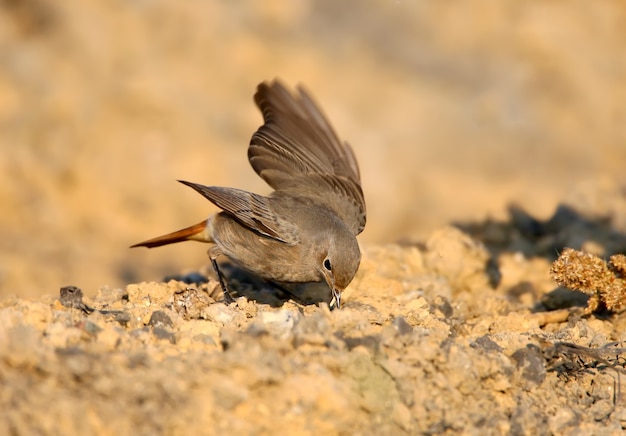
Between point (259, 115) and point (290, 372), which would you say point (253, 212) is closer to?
point (290, 372)

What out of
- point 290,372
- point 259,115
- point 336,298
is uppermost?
point 259,115

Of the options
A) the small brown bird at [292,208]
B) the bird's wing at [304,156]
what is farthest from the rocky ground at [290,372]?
the bird's wing at [304,156]

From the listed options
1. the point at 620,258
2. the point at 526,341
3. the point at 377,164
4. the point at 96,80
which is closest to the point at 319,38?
the point at 377,164

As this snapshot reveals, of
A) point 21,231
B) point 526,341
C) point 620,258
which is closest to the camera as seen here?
point 526,341

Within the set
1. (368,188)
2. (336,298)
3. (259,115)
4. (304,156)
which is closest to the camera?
(336,298)

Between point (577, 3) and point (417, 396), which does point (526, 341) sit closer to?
point (417, 396)

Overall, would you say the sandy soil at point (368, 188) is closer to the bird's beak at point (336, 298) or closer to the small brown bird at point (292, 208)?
the bird's beak at point (336, 298)

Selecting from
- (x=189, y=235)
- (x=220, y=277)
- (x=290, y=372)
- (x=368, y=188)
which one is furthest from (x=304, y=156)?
(x=290, y=372)
